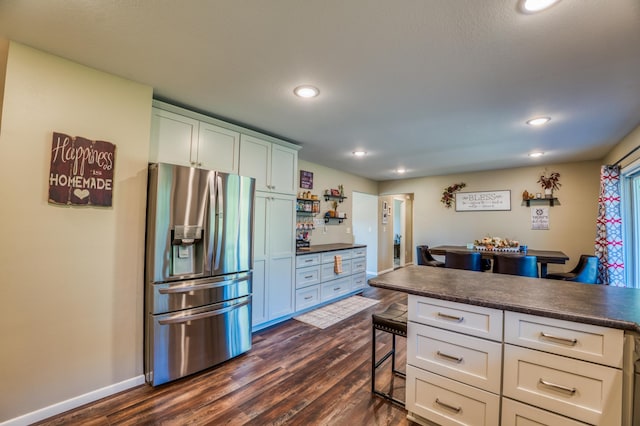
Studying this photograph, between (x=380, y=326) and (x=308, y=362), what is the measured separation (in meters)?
0.94

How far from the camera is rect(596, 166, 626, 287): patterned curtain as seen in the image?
3322mm

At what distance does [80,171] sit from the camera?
1.88m

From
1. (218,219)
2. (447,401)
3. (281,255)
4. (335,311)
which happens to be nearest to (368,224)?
(335,311)

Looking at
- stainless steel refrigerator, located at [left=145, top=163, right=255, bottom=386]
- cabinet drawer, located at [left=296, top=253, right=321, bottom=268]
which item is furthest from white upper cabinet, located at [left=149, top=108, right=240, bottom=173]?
cabinet drawer, located at [left=296, top=253, right=321, bottom=268]

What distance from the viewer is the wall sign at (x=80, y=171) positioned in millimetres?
1807

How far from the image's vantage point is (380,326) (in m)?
2.01

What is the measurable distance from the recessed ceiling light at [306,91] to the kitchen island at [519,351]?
1590 millimetres

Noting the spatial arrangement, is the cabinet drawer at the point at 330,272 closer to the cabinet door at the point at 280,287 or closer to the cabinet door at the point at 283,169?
the cabinet door at the point at 280,287

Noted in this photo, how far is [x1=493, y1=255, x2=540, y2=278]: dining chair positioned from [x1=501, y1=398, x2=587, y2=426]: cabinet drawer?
2.43 metres

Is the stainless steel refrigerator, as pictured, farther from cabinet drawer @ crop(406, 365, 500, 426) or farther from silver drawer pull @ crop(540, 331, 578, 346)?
silver drawer pull @ crop(540, 331, 578, 346)

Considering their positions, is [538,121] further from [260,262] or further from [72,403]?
[72,403]

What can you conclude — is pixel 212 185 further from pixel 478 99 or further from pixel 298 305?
pixel 478 99

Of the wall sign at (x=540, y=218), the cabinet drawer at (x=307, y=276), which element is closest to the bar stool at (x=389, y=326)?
the cabinet drawer at (x=307, y=276)

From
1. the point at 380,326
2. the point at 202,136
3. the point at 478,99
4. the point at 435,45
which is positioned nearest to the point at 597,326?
the point at 380,326
